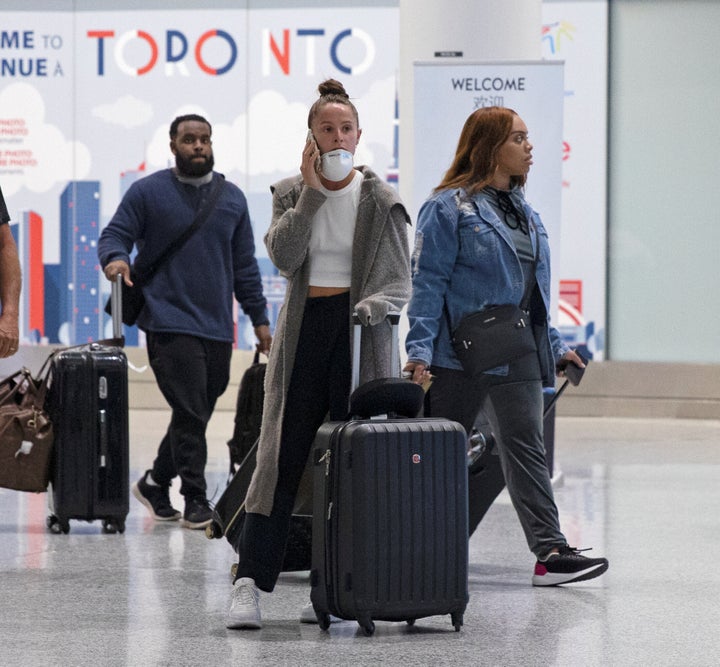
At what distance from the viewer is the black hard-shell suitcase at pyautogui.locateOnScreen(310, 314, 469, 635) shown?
4195 millimetres

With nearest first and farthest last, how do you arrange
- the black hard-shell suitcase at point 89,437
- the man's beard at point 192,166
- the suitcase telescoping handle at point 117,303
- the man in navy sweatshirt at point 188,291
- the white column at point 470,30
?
the black hard-shell suitcase at point 89,437 < the suitcase telescoping handle at point 117,303 < the man in navy sweatshirt at point 188,291 < the man's beard at point 192,166 < the white column at point 470,30

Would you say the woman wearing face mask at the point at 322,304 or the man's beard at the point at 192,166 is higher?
the man's beard at the point at 192,166

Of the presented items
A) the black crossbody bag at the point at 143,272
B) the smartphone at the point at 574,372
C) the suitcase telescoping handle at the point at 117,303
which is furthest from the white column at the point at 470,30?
the smartphone at the point at 574,372

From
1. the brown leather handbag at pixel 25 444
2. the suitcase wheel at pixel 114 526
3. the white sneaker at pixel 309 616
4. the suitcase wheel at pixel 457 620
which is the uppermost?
the brown leather handbag at pixel 25 444

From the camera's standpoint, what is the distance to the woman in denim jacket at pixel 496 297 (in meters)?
5.10

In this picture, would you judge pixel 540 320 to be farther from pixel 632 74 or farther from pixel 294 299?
pixel 632 74

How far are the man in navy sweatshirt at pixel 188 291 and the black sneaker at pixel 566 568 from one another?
177 cm

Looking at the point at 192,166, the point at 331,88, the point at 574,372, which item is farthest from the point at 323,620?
the point at 192,166

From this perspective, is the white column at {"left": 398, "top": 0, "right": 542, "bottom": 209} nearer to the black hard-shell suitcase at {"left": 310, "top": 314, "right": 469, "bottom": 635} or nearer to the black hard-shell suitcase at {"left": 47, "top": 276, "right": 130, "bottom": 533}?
the black hard-shell suitcase at {"left": 47, "top": 276, "right": 130, "bottom": 533}

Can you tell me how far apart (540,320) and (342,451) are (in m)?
1.32

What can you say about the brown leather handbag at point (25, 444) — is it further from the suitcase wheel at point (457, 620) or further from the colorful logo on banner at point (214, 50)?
the colorful logo on banner at point (214, 50)

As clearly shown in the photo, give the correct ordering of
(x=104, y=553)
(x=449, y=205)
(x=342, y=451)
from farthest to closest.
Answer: (x=104, y=553), (x=449, y=205), (x=342, y=451)

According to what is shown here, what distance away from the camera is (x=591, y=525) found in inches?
263

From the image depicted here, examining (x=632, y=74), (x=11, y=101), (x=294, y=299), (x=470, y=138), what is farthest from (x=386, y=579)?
(x=11, y=101)
